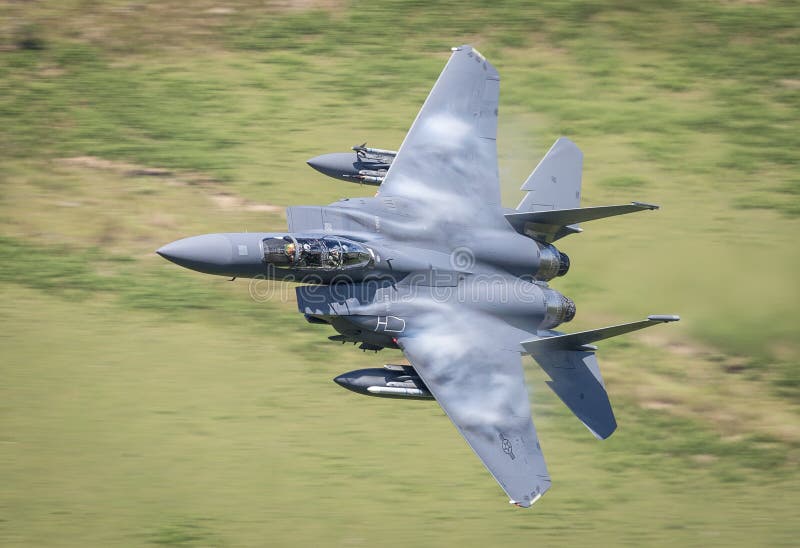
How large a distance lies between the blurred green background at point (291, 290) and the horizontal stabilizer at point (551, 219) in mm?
2546

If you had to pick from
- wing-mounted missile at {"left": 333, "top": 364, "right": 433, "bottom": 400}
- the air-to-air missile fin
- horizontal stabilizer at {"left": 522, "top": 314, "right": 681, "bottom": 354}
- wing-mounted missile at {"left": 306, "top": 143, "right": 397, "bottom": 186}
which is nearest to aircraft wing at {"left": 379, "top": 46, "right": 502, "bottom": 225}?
wing-mounted missile at {"left": 306, "top": 143, "right": 397, "bottom": 186}

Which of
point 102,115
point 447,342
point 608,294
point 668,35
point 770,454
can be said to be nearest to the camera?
point 447,342

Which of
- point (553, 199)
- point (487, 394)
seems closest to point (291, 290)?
point (553, 199)

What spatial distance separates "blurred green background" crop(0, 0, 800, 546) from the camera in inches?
734

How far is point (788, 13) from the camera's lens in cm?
3028

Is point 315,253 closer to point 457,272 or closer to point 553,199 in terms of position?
point 457,272

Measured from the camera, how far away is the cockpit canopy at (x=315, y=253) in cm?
1775

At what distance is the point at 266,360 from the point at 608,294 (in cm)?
748

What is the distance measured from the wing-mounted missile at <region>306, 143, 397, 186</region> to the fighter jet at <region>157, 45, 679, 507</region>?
1.04m

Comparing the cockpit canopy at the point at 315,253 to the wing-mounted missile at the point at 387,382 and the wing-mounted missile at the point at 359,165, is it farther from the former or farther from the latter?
the wing-mounted missile at the point at 359,165

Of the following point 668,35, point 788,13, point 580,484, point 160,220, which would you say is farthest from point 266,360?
point 788,13

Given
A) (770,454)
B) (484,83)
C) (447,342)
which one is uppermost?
(484,83)

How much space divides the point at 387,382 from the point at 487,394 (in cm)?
177

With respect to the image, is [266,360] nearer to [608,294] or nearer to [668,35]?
[608,294]
